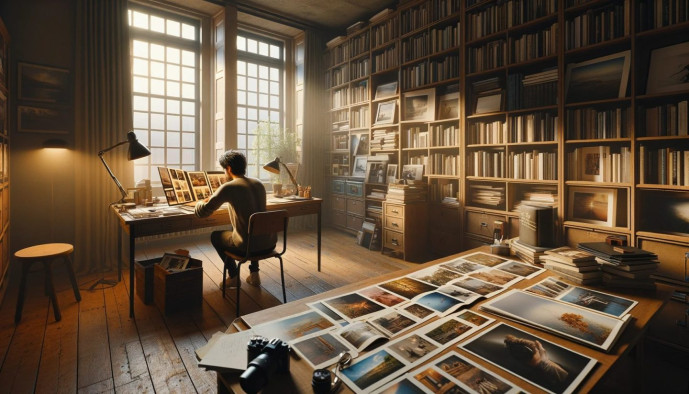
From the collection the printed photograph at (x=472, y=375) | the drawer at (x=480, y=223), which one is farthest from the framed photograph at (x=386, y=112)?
the printed photograph at (x=472, y=375)

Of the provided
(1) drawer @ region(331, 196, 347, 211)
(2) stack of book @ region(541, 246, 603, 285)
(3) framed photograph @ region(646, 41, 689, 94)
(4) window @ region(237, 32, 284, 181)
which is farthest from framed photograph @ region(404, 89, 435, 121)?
(2) stack of book @ region(541, 246, 603, 285)

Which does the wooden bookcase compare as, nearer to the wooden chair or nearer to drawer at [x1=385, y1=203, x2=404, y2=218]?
drawer at [x1=385, y1=203, x2=404, y2=218]

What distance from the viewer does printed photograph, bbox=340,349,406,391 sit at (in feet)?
2.97

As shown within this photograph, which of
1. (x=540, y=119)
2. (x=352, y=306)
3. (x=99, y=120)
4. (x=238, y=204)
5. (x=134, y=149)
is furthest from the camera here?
(x=99, y=120)

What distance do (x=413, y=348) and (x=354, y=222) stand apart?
15.1 ft

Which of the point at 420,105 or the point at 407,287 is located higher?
the point at 420,105

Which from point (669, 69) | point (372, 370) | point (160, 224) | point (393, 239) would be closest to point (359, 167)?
point (393, 239)

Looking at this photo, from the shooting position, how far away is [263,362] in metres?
0.84

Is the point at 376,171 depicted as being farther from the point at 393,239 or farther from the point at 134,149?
the point at 134,149

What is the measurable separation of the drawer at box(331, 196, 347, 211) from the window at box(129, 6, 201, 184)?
2351 millimetres

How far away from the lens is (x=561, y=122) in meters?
3.13

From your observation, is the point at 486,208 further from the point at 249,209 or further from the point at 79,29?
the point at 79,29

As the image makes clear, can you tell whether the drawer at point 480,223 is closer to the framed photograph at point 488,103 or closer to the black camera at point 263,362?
the framed photograph at point 488,103

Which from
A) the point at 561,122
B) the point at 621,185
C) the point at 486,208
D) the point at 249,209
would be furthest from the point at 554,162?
the point at 249,209
